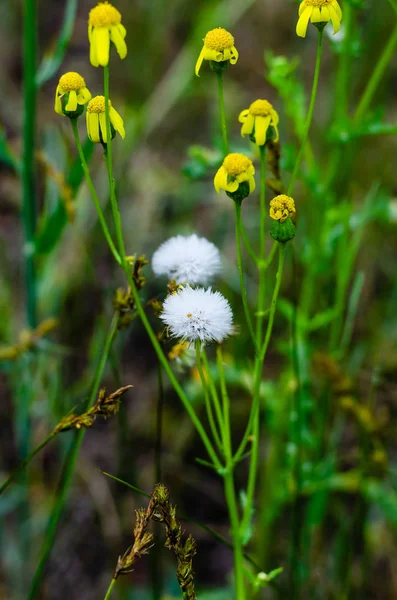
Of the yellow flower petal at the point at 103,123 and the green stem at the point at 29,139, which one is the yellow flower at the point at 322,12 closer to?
the yellow flower petal at the point at 103,123

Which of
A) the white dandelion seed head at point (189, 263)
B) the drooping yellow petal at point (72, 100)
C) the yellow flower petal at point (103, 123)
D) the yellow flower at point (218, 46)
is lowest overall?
the white dandelion seed head at point (189, 263)

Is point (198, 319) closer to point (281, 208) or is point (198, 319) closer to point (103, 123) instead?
point (281, 208)

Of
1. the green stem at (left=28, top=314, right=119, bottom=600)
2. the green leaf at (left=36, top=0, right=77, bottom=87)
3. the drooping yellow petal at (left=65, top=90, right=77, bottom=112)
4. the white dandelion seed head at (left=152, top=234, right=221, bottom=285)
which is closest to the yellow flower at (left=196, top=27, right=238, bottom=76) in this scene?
the drooping yellow petal at (left=65, top=90, right=77, bottom=112)

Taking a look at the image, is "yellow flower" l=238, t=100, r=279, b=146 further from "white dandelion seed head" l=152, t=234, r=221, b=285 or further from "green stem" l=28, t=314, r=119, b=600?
"green stem" l=28, t=314, r=119, b=600

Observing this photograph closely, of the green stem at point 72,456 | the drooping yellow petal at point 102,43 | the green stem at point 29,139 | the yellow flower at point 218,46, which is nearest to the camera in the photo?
the drooping yellow petal at point 102,43

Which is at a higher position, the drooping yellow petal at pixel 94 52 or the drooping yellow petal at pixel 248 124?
the drooping yellow petal at pixel 94 52

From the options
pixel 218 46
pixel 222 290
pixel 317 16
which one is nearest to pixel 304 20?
pixel 317 16

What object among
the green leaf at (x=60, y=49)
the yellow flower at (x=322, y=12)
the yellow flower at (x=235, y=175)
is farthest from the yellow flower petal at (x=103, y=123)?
the green leaf at (x=60, y=49)
